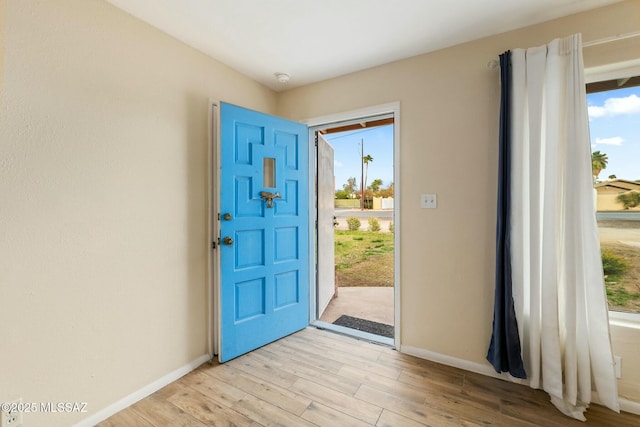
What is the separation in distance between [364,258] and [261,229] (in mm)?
3543

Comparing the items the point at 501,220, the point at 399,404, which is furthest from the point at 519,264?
the point at 399,404

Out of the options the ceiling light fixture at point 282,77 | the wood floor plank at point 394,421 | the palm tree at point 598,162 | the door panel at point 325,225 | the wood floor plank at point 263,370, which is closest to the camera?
the wood floor plank at point 394,421

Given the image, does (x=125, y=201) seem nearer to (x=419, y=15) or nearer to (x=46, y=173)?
(x=46, y=173)

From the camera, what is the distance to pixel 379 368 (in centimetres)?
199

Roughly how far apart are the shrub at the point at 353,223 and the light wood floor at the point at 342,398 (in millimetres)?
3682

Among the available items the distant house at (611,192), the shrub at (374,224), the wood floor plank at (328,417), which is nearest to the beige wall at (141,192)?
the distant house at (611,192)

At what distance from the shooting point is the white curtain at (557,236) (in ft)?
5.00

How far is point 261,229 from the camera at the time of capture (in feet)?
7.60

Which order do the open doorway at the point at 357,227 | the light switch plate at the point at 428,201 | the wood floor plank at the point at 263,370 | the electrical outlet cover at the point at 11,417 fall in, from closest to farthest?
the electrical outlet cover at the point at 11,417 → the wood floor plank at the point at 263,370 → the light switch plate at the point at 428,201 → the open doorway at the point at 357,227

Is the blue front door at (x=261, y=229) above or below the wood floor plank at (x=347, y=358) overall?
above

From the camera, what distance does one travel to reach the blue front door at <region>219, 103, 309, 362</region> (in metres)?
2.10

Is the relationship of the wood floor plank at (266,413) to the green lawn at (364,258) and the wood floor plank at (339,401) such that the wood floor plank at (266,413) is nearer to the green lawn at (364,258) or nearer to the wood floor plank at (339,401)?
the wood floor plank at (339,401)

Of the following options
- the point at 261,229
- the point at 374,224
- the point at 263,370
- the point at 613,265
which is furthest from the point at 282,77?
the point at 374,224

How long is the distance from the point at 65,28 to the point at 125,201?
0.92 meters
